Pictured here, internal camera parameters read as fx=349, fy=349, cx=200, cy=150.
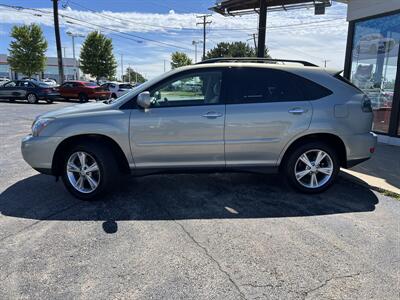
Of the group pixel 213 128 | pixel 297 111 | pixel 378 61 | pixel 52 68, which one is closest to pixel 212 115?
pixel 213 128

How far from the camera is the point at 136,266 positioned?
3143 millimetres

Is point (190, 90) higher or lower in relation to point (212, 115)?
higher

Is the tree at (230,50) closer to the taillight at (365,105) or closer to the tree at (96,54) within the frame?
the tree at (96,54)

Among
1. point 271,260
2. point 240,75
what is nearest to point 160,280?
point 271,260

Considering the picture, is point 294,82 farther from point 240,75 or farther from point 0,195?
point 0,195

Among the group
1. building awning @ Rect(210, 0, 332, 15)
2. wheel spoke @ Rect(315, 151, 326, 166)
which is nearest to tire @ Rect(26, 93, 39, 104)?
building awning @ Rect(210, 0, 332, 15)

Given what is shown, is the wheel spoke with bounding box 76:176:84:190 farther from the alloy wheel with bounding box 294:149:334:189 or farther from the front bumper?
the alloy wheel with bounding box 294:149:334:189

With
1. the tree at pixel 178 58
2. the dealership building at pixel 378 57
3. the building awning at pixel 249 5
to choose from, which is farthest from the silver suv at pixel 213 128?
the tree at pixel 178 58

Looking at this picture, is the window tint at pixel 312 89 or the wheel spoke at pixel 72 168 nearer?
the wheel spoke at pixel 72 168

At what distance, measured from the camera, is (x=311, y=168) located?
16.2ft

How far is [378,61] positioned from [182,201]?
7586mm

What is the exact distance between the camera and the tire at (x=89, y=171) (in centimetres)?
461

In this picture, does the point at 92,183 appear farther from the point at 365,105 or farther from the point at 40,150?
the point at 365,105

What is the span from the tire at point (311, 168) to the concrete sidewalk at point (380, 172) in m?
0.97
